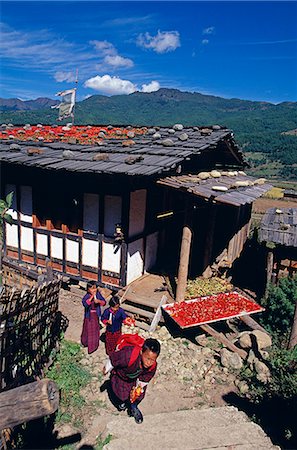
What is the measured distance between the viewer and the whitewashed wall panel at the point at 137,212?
29.0 ft

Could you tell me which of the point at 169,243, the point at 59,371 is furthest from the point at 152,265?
the point at 59,371

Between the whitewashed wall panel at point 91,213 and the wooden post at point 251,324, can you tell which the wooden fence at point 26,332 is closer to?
the whitewashed wall panel at point 91,213

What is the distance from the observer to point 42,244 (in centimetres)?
1009

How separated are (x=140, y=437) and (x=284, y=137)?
11981 cm

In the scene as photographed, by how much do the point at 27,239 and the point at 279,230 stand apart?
7.69 meters

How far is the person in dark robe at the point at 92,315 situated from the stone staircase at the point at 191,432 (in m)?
2.20

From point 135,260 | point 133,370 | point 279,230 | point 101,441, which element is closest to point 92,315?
point 133,370

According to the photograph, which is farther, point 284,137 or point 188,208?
point 284,137

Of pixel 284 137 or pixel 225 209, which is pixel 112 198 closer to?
pixel 225 209

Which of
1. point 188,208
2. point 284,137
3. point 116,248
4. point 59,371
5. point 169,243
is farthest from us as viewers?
point 284,137

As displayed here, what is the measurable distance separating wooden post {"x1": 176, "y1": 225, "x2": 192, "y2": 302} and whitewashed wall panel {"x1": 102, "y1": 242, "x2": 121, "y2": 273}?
166 cm

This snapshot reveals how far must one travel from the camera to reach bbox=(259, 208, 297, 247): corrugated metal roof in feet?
31.3

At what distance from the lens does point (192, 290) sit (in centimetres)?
966

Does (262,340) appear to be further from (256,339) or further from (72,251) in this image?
(72,251)
